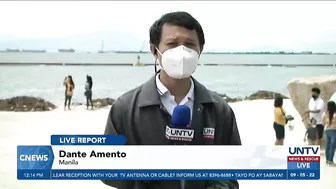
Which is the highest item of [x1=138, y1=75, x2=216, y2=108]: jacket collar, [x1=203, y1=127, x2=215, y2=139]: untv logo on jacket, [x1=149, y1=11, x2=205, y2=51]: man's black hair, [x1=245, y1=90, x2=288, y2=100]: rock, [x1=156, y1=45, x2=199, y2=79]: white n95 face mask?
[x1=149, y1=11, x2=205, y2=51]: man's black hair

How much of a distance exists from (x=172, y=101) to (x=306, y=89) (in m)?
2.28

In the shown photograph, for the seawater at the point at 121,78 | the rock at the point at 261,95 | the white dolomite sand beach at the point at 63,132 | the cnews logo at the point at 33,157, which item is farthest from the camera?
the rock at the point at 261,95

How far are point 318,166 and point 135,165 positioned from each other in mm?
649

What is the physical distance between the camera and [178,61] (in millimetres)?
1348

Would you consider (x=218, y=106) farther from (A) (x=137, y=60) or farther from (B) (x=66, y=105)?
(B) (x=66, y=105)

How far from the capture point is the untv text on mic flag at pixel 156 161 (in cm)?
148

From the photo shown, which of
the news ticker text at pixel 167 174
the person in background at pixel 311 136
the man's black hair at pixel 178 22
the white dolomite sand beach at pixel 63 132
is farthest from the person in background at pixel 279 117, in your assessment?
the man's black hair at pixel 178 22

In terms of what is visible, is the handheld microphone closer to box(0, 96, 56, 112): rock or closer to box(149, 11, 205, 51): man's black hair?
box(149, 11, 205, 51): man's black hair

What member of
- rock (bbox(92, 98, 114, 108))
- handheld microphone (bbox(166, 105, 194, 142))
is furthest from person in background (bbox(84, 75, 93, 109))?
handheld microphone (bbox(166, 105, 194, 142))

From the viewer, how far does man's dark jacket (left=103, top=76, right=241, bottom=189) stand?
1.33 m

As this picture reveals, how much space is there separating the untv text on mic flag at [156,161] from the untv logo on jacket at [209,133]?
77 mm

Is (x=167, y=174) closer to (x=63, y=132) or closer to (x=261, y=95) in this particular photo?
(x=63, y=132)

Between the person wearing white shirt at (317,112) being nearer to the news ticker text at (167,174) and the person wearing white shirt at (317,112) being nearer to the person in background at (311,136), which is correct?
the person in background at (311,136)

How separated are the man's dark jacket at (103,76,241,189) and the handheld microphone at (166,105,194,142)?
2cm
